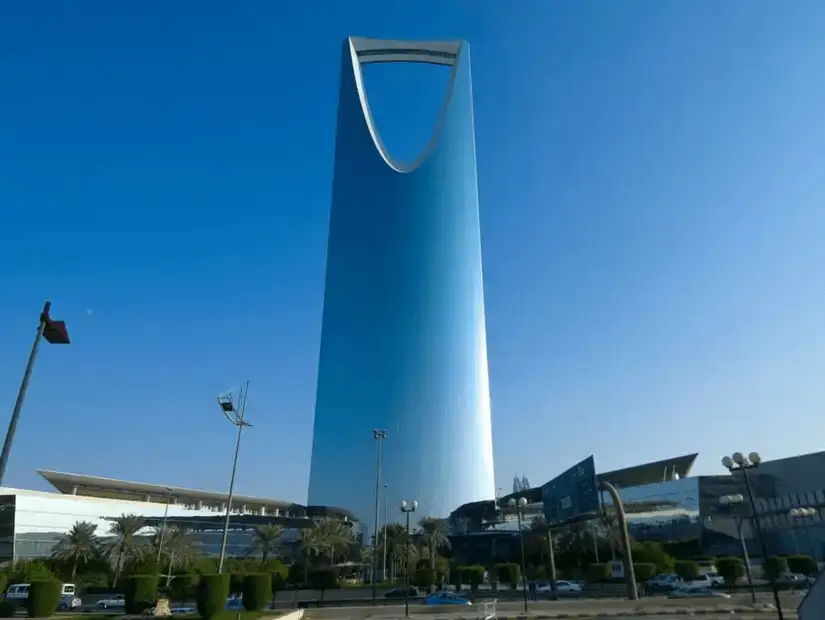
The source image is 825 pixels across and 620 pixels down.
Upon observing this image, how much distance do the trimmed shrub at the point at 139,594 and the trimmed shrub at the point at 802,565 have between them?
45.6 m

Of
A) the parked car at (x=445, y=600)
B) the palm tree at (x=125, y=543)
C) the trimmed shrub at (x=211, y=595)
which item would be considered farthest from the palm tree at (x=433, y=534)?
the trimmed shrub at (x=211, y=595)

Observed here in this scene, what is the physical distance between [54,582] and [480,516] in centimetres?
5935

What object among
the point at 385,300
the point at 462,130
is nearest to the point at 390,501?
the point at 385,300

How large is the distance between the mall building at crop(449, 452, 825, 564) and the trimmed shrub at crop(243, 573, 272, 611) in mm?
32663

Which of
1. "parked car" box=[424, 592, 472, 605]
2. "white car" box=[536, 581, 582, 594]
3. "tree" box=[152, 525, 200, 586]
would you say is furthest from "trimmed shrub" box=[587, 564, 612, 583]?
"tree" box=[152, 525, 200, 586]

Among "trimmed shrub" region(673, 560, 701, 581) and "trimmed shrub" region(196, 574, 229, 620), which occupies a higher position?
"trimmed shrub" region(673, 560, 701, 581)

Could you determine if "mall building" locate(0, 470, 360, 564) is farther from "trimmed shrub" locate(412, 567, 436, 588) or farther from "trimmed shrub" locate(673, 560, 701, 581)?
"trimmed shrub" locate(673, 560, 701, 581)

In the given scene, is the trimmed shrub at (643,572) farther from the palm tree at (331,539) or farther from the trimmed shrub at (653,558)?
the palm tree at (331,539)

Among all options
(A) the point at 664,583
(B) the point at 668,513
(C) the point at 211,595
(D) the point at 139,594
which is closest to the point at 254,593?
(C) the point at 211,595

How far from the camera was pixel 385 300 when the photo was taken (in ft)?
344

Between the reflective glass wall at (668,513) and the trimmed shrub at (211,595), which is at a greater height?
the reflective glass wall at (668,513)

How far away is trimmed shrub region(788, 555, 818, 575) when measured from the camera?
144 ft

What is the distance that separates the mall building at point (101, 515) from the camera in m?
65.2

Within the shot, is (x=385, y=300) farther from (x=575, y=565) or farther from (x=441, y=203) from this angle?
(x=575, y=565)
